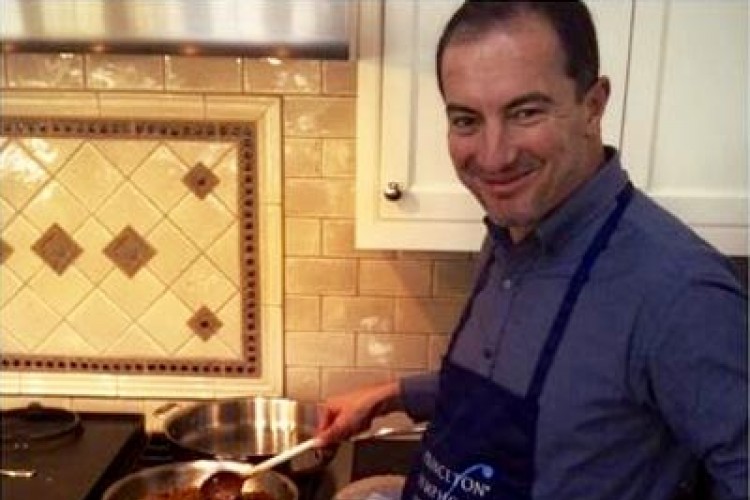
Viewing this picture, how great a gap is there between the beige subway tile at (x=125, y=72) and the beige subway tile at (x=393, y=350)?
631 mm

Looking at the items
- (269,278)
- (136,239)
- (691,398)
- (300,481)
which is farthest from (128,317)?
(691,398)

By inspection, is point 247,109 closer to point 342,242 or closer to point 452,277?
point 342,242

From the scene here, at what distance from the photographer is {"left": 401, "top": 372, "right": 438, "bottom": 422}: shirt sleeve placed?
50.1 inches

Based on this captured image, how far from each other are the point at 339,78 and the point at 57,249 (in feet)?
2.13

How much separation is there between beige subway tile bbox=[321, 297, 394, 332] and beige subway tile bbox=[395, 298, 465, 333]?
2 centimetres

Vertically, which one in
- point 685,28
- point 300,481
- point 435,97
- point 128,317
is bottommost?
point 300,481

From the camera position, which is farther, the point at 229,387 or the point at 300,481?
the point at 229,387

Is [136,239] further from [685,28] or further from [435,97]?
[685,28]

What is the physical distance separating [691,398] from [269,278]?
3.27 feet

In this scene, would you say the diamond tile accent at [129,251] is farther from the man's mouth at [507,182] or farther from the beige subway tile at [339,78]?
the man's mouth at [507,182]

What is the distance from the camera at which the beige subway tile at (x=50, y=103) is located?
5.17 ft

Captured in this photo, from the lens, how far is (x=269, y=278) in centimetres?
163

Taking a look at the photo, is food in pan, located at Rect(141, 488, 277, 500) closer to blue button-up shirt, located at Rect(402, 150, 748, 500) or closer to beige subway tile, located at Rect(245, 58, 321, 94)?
blue button-up shirt, located at Rect(402, 150, 748, 500)

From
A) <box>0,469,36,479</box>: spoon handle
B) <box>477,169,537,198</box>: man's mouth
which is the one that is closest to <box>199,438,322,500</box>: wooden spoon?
<box>0,469,36,479</box>: spoon handle
